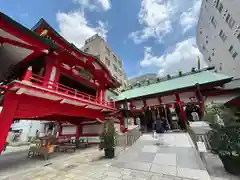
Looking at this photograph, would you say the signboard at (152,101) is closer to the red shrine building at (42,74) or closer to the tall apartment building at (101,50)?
the red shrine building at (42,74)

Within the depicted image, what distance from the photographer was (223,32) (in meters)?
14.8

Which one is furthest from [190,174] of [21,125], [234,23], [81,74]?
[21,125]

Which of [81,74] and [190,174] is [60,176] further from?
[81,74]

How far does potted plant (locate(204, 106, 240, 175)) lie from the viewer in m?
3.30

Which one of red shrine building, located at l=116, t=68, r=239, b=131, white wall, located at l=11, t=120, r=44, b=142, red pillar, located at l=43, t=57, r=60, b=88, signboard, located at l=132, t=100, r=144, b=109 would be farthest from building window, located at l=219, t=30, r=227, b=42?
white wall, located at l=11, t=120, r=44, b=142

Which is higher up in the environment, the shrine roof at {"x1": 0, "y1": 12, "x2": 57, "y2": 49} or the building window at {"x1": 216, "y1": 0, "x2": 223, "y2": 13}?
the building window at {"x1": 216, "y1": 0, "x2": 223, "y2": 13}

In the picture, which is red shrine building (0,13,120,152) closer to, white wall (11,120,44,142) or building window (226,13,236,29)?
white wall (11,120,44,142)

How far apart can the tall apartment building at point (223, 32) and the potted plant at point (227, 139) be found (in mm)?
12878

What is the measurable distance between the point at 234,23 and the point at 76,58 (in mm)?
17650

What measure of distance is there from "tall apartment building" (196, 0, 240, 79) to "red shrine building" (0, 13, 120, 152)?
15135 millimetres

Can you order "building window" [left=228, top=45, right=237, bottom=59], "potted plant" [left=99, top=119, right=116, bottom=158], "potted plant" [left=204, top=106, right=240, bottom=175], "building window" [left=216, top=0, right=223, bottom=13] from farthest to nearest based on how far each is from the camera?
1. "building window" [left=216, top=0, right=223, bottom=13]
2. "building window" [left=228, top=45, right=237, bottom=59]
3. "potted plant" [left=99, top=119, right=116, bottom=158]
4. "potted plant" [left=204, top=106, right=240, bottom=175]

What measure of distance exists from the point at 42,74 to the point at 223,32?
21636mm

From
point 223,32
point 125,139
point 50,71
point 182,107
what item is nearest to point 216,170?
point 125,139

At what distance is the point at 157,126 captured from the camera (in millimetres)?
9289
